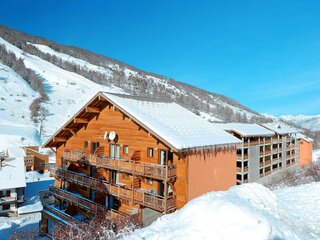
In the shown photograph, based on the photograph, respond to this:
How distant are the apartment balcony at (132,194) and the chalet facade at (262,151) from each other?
22487mm

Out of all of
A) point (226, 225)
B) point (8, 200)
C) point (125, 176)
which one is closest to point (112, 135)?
point (125, 176)

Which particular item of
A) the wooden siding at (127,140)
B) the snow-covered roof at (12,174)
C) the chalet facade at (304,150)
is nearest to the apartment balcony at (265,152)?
the chalet facade at (304,150)

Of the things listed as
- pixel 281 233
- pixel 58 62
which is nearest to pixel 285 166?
pixel 281 233

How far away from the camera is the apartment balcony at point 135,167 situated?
703 inches

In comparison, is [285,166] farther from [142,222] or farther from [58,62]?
[58,62]

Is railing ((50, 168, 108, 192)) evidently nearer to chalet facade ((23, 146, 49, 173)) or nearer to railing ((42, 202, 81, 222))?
railing ((42, 202, 81, 222))

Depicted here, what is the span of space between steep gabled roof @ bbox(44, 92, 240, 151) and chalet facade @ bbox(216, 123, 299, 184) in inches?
673

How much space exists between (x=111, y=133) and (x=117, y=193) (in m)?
4.97

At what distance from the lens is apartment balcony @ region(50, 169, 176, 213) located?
17797 millimetres

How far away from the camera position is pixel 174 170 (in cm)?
1831

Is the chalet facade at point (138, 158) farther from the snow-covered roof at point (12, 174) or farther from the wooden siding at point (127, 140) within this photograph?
the snow-covered roof at point (12, 174)

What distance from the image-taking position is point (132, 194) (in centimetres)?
1922

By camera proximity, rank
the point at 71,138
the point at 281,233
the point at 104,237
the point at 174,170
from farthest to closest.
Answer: the point at 71,138
the point at 174,170
the point at 104,237
the point at 281,233

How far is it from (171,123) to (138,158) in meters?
3.74
